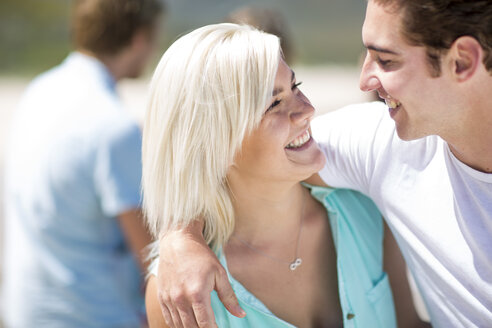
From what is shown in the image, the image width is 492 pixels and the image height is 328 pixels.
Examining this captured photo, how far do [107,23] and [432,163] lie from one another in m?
1.84

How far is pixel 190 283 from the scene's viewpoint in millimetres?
1655

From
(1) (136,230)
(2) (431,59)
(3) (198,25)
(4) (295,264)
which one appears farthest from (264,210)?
(3) (198,25)

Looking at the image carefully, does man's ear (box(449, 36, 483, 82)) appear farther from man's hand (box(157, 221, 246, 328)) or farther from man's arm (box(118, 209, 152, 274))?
man's arm (box(118, 209, 152, 274))

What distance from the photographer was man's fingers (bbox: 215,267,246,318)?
1705mm

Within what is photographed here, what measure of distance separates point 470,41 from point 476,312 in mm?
743

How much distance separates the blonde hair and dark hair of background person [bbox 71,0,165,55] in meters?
1.28

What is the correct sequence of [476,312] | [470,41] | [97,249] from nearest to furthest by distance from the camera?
[470,41]
[476,312]
[97,249]

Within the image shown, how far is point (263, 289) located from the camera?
77.5 inches

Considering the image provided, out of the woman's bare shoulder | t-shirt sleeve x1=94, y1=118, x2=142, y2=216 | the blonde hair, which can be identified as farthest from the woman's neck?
t-shirt sleeve x1=94, y1=118, x2=142, y2=216

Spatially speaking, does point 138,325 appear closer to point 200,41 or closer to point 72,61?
point 72,61

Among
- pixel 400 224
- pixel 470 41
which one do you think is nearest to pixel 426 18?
pixel 470 41

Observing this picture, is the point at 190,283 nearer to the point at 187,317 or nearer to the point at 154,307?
the point at 187,317

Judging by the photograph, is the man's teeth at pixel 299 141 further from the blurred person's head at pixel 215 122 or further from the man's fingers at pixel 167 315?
the man's fingers at pixel 167 315

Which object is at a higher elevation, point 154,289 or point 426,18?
point 426,18
